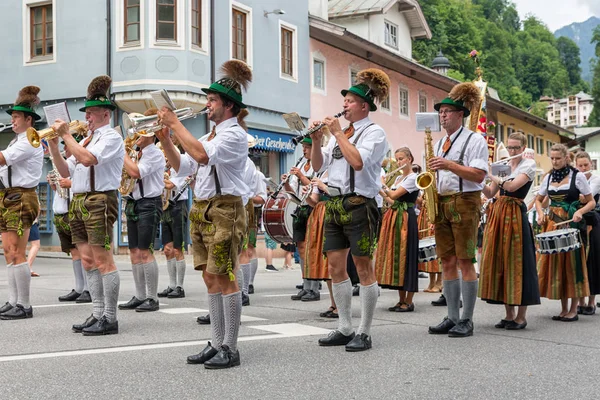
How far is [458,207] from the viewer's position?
7707 millimetres

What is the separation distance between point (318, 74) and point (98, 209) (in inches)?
860

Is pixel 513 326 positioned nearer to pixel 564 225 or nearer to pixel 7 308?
pixel 564 225

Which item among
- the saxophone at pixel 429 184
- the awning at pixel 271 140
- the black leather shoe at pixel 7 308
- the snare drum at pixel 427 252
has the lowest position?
the black leather shoe at pixel 7 308

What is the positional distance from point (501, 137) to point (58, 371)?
4635cm

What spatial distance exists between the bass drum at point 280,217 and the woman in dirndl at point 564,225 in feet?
10.5

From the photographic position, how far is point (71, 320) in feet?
27.9

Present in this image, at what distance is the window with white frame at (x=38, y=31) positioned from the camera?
941 inches

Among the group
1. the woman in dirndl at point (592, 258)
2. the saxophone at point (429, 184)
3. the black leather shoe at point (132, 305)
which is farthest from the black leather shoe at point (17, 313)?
the woman in dirndl at point (592, 258)

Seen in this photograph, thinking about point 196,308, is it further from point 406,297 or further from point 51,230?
point 51,230

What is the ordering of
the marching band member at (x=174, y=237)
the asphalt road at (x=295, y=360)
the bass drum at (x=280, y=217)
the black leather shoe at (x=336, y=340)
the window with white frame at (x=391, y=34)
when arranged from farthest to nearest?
1. the window with white frame at (x=391, y=34)
2. the marching band member at (x=174, y=237)
3. the bass drum at (x=280, y=217)
4. the black leather shoe at (x=336, y=340)
5. the asphalt road at (x=295, y=360)

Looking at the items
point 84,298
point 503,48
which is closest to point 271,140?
point 84,298

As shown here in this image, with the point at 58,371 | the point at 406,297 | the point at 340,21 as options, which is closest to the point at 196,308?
the point at 406,297

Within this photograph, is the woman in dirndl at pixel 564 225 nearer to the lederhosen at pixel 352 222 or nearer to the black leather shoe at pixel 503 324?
the black leather shoe at pixel 503 324

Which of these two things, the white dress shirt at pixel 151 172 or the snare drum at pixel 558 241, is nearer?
the snare drum at pixel 558 241
